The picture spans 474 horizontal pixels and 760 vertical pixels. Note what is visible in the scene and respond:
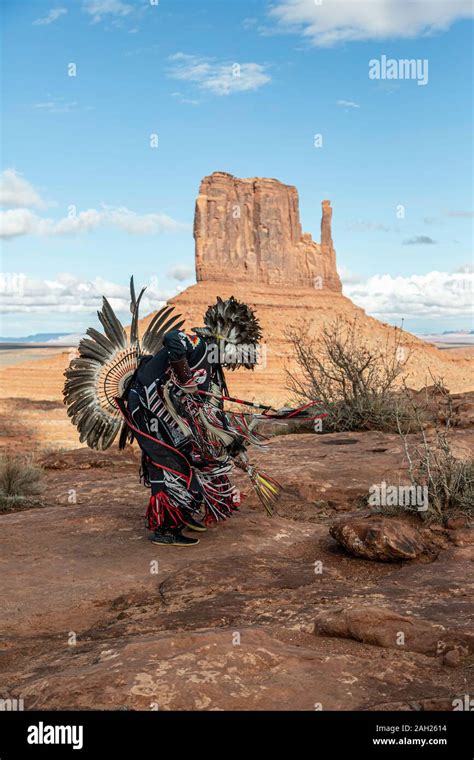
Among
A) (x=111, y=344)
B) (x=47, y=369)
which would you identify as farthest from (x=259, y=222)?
(x=111, y=344)

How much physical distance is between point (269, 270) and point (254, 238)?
13.9 feet

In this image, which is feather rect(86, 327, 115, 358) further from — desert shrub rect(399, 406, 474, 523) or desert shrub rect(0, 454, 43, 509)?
desert shrub rect(399, 406, 474, 523)

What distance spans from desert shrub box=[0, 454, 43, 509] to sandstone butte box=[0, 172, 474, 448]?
1789 inches

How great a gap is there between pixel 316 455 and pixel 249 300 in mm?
62755

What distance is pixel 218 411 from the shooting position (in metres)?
6.05

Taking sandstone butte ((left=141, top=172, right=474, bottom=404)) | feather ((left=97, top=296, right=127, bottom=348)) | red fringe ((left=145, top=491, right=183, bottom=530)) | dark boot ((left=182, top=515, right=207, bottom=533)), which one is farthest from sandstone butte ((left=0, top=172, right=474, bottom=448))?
red fringe ((left=145, top=491, right=183, bottom=530))

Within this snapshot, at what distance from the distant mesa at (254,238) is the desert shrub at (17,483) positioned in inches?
2683

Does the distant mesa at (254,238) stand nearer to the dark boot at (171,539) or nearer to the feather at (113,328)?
the feather at (113,328)

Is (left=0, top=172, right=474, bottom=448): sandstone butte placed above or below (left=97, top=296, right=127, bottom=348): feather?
above

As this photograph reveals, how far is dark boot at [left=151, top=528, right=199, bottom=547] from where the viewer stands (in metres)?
5.83

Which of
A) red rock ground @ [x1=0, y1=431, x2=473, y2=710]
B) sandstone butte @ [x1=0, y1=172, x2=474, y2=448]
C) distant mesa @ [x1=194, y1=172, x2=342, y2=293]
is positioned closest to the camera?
red rock ground @ [x1=0, y1=431, x2=473, y2=710]

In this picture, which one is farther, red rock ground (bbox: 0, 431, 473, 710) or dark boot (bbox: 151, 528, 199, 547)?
dark boot (bbox: 151, 528, 199, 547)

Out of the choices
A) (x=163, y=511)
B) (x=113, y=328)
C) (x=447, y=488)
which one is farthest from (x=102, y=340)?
(x=447, y=488)

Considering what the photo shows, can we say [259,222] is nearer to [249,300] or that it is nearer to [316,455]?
[249,300]
